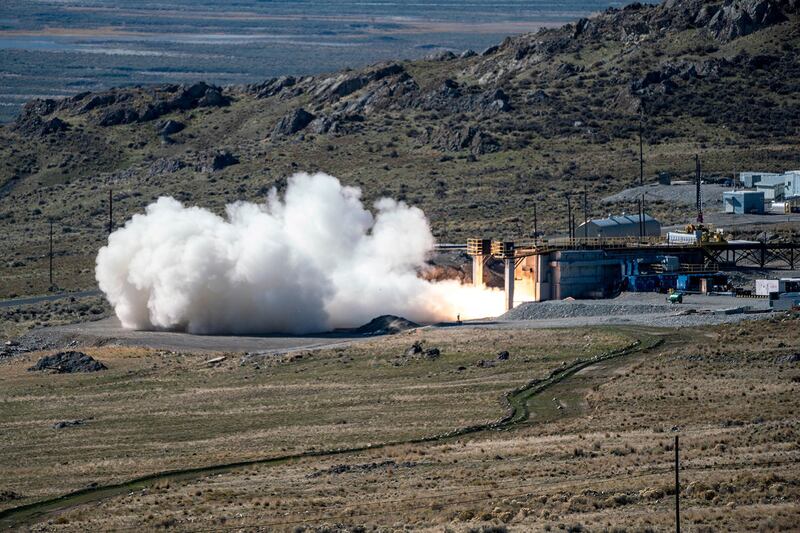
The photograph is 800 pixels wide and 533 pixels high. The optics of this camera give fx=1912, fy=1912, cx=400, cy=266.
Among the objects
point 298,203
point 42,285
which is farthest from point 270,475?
point 42,285

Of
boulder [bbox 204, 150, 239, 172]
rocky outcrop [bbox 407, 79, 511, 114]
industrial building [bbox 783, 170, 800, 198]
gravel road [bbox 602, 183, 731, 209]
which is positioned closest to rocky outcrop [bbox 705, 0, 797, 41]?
rocky outcrop [bbox 407, 79, 511, 114]

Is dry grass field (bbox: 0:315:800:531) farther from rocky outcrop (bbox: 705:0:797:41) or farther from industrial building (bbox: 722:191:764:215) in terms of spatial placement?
rocky outcrop (bbox: 705:0:797:41)

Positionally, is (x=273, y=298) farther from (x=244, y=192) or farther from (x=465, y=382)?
(x=244, y=192)

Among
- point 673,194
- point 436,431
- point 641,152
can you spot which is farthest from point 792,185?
point 436,431

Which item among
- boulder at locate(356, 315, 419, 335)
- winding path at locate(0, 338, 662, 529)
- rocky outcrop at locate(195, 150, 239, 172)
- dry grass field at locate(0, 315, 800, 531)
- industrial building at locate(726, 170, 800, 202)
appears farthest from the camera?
rocky outcrop at locate(195, 150, 239, 172)

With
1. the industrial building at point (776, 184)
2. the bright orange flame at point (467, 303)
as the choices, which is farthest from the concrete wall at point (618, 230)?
the industrial building at point (776, 184)

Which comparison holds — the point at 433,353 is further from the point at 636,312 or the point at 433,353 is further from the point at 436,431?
the point at 436,431

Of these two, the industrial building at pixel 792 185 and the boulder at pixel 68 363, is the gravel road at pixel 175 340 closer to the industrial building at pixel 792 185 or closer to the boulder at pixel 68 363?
the boulder at pixel 68 363
